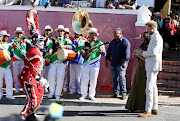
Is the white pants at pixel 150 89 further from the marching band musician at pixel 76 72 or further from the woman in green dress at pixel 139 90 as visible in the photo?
the marching band musician at pixel 76 72

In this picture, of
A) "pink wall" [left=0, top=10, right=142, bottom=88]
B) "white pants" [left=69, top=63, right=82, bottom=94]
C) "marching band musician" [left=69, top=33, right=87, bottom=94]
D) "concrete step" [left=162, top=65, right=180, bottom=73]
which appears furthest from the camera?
"pink wall" [left=0, top=10, right=142, bottom=88]

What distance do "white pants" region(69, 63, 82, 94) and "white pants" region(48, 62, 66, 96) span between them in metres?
0.92

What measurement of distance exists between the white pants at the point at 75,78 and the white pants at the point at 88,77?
72 centimetres

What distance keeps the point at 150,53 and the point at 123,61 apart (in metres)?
2.34

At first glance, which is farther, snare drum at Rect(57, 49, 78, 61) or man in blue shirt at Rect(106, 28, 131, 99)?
man in blue shirt at Rect(106, 28, 131, 99)

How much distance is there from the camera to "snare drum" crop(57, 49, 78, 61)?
10070 millimetres

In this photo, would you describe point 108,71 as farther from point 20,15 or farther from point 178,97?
point 20,15

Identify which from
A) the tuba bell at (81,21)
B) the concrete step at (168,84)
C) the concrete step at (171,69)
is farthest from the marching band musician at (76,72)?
the concrete step at (171,69)

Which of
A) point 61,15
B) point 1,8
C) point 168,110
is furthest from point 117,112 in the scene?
point 1,8

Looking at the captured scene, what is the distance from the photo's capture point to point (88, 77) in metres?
10.7

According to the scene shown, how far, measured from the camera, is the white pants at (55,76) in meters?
10.6

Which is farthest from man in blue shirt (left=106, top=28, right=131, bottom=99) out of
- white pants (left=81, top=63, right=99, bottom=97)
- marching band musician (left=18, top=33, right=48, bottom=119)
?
marching band musician (left=18, top=33, right=48, bottom=119)

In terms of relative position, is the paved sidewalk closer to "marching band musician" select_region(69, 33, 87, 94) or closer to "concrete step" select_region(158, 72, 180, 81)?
"marching band musician" select_region(69, 33, 87, 94)

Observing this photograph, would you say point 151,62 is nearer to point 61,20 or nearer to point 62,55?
point 62,55
